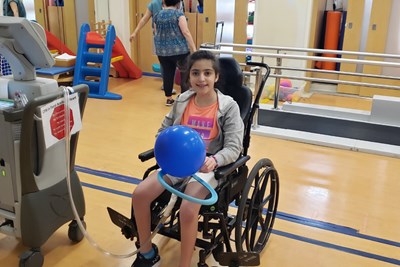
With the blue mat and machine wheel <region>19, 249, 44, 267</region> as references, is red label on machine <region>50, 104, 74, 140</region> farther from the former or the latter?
the blue mat

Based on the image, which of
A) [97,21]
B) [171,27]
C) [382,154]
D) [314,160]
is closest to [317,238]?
[314,160]

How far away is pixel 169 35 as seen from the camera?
4840mm

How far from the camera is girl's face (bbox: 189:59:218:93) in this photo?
79.4 inches

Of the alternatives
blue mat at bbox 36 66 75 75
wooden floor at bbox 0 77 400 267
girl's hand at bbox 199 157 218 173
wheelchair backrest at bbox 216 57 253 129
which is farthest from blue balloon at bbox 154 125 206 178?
blue mat at bbox 36 66 75 75

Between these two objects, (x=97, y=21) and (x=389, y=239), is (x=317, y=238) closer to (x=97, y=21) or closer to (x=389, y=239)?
(x=389, y=239)

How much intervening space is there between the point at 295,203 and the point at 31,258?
1.64 m

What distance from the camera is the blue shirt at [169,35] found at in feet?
15.6

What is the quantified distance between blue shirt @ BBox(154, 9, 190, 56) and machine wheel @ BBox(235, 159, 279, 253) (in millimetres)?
2945

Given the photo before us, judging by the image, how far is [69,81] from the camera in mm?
5867

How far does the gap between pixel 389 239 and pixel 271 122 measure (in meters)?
2.10

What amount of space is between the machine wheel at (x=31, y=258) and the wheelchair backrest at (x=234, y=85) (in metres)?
1.22

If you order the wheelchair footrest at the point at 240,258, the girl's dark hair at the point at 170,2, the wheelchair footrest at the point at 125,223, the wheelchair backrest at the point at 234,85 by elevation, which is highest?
the girl's dark hair at the point at 170,2

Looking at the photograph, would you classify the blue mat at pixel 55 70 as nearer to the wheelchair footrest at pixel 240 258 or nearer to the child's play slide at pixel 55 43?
the child's play slide at pixel 55 43

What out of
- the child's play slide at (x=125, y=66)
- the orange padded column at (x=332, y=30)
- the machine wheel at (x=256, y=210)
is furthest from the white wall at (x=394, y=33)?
the machine wheel at (x=256, y=210)
